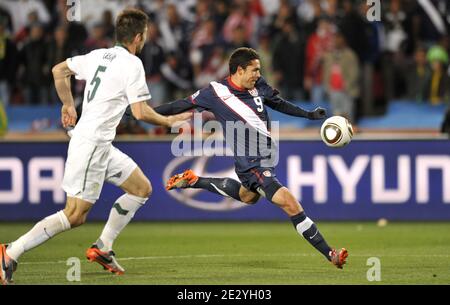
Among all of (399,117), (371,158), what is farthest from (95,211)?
(399,117)

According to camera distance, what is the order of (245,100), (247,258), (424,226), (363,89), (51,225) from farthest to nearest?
(363,89), (424,226), (247,258), (245,100), (51,225)

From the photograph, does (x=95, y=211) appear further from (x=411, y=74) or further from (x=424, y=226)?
(x=411, y=74)

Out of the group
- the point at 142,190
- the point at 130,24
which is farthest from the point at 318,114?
the point at 130,24

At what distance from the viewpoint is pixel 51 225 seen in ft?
28.8

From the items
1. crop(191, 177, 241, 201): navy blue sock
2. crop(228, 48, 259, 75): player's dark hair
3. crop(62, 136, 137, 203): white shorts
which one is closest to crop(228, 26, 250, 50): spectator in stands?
crop(191, 177, 241, 201): navy blue sock

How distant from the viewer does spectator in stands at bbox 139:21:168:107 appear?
17781 mm

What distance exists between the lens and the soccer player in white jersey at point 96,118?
28.6 ft

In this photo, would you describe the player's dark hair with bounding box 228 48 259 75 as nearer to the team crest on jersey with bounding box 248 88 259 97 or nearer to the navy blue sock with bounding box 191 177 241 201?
the team crest on jersey with bounding box 248 88 259 97

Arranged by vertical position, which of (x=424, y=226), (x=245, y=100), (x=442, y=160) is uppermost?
(x=245, y=100)

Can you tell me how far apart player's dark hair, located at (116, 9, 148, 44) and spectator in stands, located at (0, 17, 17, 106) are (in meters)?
9.59

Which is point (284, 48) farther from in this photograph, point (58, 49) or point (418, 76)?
point (58, 49)

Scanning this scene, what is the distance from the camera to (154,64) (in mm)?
17828
